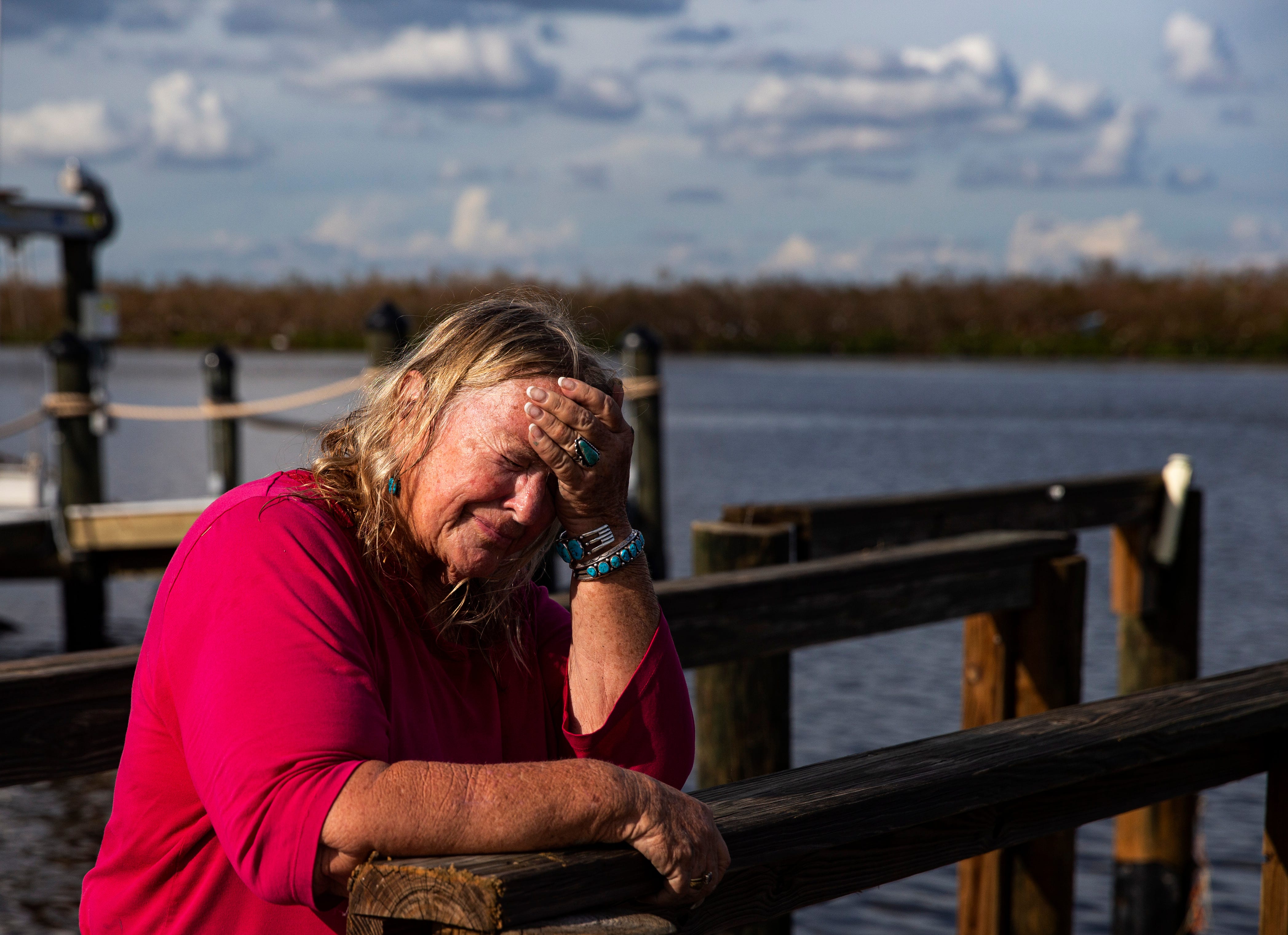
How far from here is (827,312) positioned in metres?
60.3

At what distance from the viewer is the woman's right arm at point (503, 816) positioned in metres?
1.30

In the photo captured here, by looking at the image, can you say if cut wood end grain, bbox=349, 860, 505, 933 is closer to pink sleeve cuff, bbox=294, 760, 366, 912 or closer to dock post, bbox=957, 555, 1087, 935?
pink sleeve cuff, bbox=294, 760, 366, 912

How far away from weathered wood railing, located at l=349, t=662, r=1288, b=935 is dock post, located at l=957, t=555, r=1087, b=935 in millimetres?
983

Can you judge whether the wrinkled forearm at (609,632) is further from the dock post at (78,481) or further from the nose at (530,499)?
the dock post at (78,481)

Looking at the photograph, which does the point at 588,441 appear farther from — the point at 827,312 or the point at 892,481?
the point at 827,312

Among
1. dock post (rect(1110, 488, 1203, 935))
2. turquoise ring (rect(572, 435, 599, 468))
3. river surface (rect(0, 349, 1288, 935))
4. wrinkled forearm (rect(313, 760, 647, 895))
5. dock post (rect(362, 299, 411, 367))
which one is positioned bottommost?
river surface (rect(0, 349, 1288, 935))

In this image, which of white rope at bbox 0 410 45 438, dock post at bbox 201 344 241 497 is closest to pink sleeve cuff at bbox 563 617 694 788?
white rope at bbox 0 410 45 438

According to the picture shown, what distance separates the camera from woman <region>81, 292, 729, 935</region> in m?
1.33

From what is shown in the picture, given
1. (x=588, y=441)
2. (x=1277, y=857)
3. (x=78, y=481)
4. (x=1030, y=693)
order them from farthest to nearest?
(x=78, y=481)
(x=1030, y=693)
(x=1277, y=857)
(x=588, y=441)

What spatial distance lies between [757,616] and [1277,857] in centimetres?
116

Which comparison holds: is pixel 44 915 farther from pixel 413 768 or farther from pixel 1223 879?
pixel 1223 879

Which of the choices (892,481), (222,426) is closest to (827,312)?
(892,481)

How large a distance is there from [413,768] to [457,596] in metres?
0.44

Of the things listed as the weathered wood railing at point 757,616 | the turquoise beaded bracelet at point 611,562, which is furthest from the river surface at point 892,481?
the weathered wood railing at point 757,616
